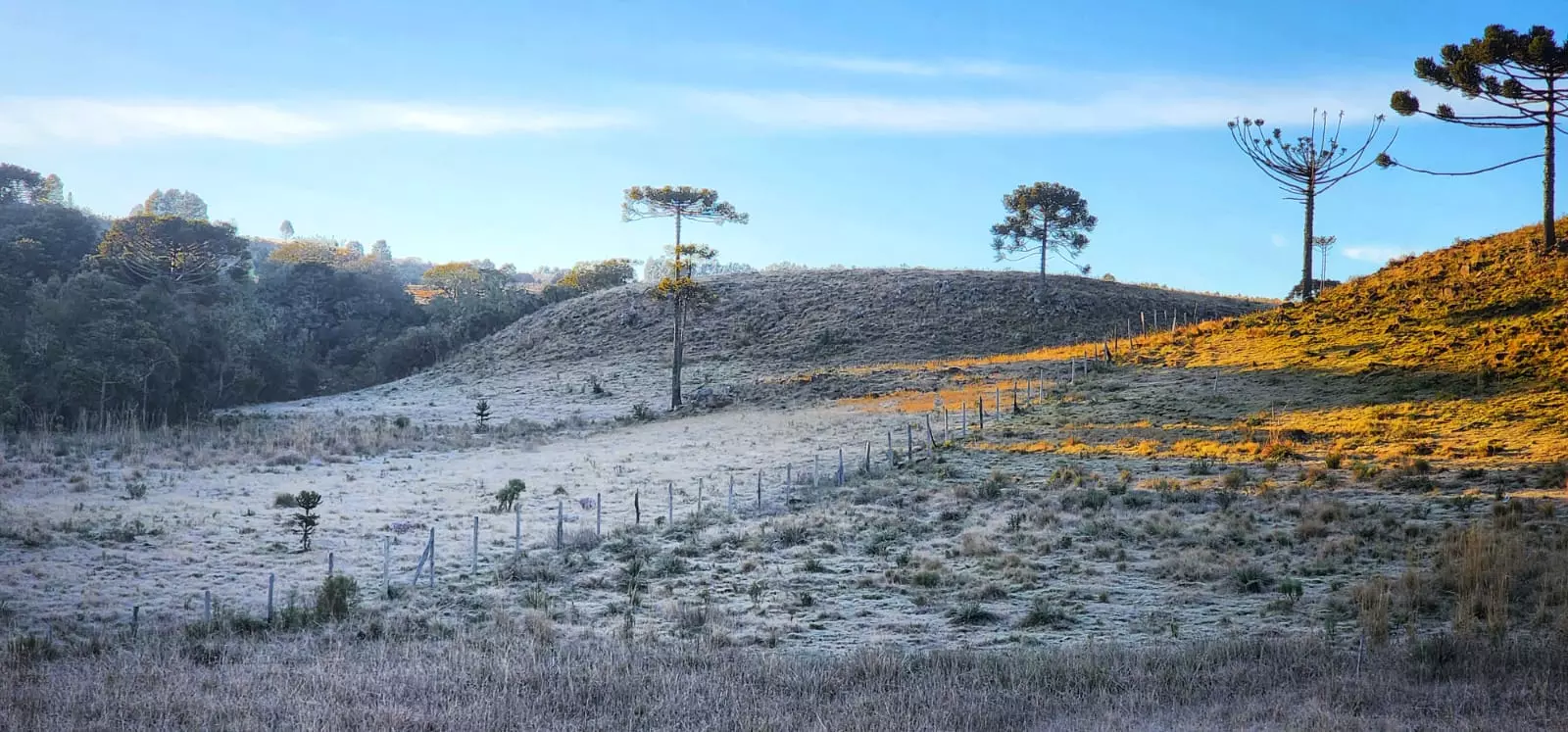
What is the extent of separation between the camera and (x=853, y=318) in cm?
7138

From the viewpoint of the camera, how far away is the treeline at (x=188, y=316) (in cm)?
4800

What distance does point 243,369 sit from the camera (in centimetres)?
6184

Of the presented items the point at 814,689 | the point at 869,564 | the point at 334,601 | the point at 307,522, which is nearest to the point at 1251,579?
the point at 869,564

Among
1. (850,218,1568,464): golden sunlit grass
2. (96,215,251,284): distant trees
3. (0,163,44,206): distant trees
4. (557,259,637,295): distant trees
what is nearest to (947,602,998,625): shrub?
(850,218,1568,464): golden sunlit grass

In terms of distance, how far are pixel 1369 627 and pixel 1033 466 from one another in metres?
15.4

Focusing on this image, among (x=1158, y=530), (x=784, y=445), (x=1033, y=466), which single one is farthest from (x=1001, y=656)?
(x=784, y=445)

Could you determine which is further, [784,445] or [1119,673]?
[784,445]

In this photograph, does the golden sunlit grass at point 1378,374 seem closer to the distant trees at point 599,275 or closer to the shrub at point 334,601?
the shrub at point 334,601

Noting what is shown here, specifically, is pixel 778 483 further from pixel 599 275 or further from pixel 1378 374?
pixel 599 275

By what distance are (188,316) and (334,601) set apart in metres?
48.1

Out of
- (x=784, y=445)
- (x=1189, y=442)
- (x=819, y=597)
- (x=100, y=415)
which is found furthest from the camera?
(x=100, y=415)

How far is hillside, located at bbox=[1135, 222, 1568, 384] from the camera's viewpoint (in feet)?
107

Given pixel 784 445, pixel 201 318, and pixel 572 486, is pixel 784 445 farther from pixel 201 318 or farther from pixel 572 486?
pixel 201 318

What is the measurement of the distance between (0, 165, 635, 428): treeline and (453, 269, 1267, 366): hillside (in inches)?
356
